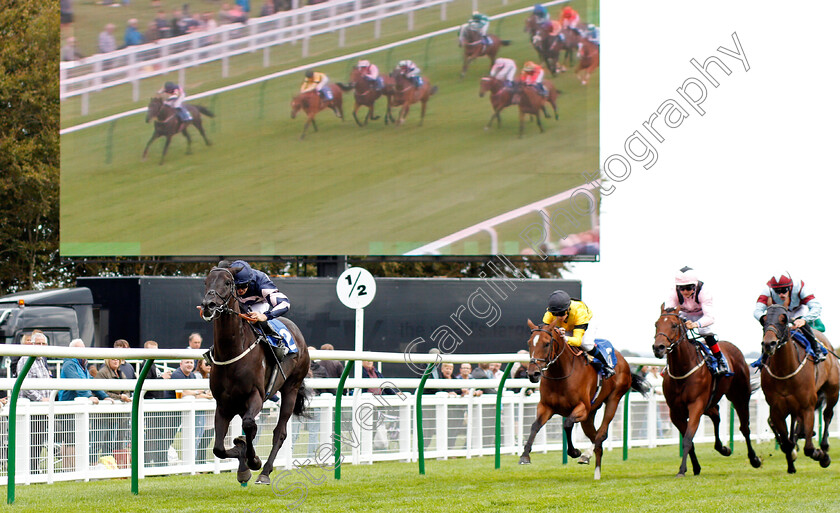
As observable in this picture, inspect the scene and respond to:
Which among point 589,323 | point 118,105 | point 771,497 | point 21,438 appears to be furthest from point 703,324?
point 118,105

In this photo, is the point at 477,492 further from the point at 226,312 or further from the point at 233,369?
the point at 226,312

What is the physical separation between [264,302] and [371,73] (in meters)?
11.5

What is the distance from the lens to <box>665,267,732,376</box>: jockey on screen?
1079 centimetres

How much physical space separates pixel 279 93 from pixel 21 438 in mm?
11373

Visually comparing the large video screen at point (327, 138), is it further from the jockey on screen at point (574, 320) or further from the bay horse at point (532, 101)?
the jockey on screen at point (574, 320)

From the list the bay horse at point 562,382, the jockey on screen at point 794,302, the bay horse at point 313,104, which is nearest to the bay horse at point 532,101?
the bay horse at point 313,104

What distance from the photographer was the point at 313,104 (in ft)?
65.4

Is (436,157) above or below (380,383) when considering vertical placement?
above

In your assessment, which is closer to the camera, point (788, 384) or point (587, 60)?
point (788, 384)

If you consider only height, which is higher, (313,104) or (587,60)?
(587,60)

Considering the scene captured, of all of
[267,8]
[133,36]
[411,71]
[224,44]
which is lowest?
[411,71]

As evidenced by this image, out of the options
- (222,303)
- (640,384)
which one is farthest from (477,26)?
(222,303)

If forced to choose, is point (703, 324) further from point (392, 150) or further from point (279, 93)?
point (279, 93)

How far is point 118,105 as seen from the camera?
20.1 metres
